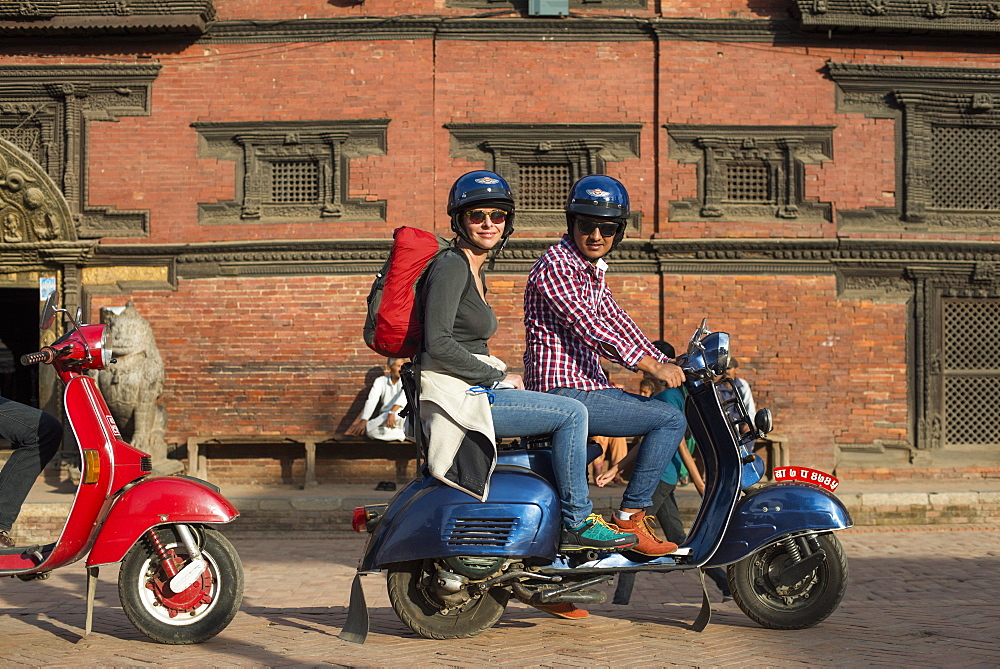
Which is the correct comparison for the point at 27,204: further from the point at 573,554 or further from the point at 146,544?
the point at 573,554

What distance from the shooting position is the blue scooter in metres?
5.07

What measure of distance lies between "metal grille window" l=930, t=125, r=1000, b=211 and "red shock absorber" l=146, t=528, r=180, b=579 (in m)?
11.5

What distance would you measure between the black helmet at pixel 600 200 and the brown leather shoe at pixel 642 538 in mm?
1448

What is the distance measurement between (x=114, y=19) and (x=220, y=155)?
86.5 inches

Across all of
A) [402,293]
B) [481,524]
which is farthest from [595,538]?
[402,293]

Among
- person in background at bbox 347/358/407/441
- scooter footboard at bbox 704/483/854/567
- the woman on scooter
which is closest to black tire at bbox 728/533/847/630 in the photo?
scooter footboard at bbox 704/483/854/567

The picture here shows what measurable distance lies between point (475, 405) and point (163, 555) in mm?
1881

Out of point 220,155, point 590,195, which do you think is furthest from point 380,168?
point 590,195

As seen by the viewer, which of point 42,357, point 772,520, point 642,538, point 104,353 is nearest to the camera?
point 642,538

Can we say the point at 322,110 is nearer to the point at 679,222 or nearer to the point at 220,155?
the point at 220,155

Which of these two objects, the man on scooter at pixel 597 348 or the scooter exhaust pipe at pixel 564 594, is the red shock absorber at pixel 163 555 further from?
the man on scooter at pixel 597 348

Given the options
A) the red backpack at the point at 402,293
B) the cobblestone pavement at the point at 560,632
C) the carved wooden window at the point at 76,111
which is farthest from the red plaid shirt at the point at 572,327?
the carved wooden window at the point at 76,111

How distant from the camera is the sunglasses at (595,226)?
5375mm

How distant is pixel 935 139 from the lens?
532 inches
